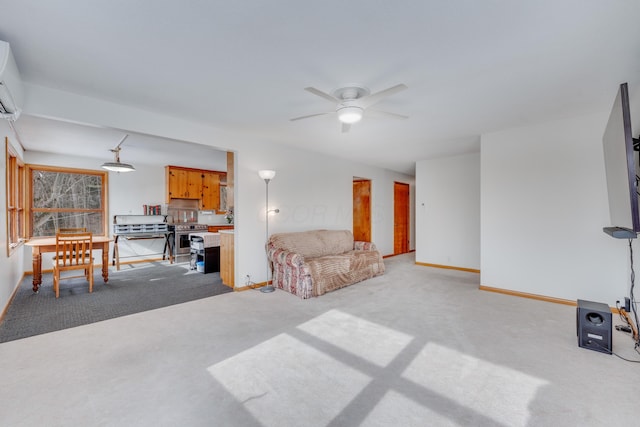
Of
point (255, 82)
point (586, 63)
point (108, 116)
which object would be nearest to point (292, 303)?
point (255, 82)

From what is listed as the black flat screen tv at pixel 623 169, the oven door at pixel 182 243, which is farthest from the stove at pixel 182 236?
the black flat screen tv at pixel 623 169

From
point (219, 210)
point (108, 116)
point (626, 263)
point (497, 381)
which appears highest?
point (108, 116)

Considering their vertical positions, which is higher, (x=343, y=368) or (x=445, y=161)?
(x=445, y=161)

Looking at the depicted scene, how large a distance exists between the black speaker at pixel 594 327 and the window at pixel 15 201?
6599mm

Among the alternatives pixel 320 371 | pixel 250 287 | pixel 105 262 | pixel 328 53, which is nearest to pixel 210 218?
pixel 105 262

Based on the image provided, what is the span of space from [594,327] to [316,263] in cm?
298

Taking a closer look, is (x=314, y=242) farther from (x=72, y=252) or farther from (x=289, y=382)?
(x=72, y=252)

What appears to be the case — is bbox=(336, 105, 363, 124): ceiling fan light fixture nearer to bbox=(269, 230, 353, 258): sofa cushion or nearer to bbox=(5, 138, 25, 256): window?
bbox=(269, 230, 353, 258): sofa cushion

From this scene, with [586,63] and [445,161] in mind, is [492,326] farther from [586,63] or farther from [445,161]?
[445,161]

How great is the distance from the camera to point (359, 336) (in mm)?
2750

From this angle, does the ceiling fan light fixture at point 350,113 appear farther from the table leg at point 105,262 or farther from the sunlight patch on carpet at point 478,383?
the table leg at point 105,262

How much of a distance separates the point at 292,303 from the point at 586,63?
3790 millimetres

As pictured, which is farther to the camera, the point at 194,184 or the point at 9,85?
the point at 194,184

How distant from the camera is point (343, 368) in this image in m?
2.20
